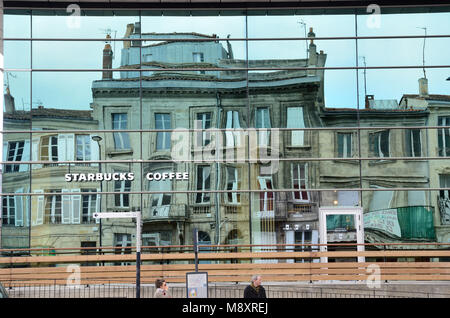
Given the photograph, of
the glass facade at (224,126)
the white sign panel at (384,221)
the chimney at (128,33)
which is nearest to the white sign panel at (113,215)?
the glass facade at (224,126)

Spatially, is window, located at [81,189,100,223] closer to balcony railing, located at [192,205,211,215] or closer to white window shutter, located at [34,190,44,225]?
white window shutter, located at [34,190,44,225]

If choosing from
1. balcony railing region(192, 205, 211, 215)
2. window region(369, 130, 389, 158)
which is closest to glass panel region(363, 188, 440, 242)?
window region(369, 130, 389, 158)

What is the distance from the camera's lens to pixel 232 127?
61.7 ft

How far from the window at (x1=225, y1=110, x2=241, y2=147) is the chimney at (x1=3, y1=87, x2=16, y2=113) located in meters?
6.47

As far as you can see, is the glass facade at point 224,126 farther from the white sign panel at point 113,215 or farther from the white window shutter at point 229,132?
the white sign panel at point 113,215

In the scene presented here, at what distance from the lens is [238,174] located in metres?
18.6

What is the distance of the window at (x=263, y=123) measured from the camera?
1872 cm

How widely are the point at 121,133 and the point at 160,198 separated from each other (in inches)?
91.7

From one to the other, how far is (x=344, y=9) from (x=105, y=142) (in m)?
8.41

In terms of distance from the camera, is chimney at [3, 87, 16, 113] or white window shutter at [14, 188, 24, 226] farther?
chimney at [3, 87, 16, 113]

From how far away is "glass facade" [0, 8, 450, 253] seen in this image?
1827 centimetres

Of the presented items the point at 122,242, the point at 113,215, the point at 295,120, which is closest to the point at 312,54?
the point at 295,120
